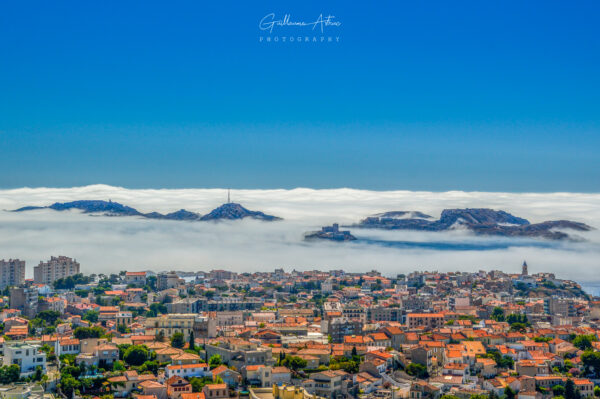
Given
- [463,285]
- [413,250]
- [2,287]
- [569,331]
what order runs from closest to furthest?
[569,331] → [2,287] → [463,285] → [413,250]

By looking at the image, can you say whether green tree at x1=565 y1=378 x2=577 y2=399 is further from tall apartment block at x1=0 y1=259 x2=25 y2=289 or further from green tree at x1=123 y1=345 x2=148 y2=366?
tall apartment block at x1=0 y1=259 x2=25 y2=289

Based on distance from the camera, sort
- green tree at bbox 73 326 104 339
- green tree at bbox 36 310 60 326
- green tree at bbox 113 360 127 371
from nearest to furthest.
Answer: green tree at bbox 113 360 127 371 → green tree at bbox 73 326 104 339 → green tree at bbox 36 310 60 326

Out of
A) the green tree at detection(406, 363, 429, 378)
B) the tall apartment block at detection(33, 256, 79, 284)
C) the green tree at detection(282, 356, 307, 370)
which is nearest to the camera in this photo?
the green tree at detection(282, 356, 307, 370)

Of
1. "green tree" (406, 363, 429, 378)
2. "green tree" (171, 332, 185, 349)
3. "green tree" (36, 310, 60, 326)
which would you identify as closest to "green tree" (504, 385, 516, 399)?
"green tree" (406, 363, 429, 378)

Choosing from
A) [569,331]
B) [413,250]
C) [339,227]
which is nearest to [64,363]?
[569,331]

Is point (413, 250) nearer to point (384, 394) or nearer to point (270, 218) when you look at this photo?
point (270, 218)

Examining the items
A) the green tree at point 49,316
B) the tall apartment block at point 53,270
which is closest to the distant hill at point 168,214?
the tall apartment block at point 53,270

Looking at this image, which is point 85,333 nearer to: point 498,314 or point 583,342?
point 583,342
